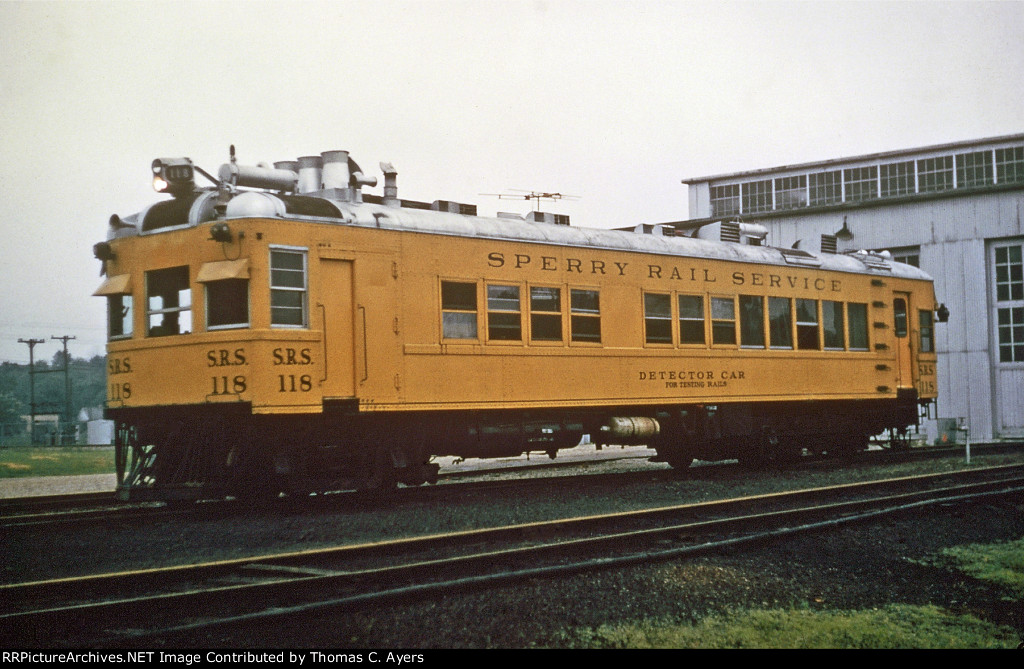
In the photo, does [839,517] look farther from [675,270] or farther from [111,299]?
[111,299]

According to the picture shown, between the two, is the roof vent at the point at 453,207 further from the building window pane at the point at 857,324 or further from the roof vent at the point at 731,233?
the building window pane at the point at 857,324


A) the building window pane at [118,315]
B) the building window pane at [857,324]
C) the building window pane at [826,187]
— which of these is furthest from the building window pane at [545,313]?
the building window pane at [826,187]

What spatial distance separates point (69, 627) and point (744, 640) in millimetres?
4106

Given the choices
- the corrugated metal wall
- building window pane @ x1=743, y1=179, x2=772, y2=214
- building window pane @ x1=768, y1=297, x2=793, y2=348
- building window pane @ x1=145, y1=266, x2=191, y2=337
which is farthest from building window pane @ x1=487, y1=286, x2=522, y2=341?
building window pane @ x1=743, y1=179, x2=772, y2=214

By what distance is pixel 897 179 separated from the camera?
101ft

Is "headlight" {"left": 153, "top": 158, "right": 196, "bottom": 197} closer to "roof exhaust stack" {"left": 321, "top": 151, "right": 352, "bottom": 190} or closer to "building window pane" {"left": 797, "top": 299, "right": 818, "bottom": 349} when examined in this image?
"roof exhaust stack" {"left": 321, "top": 151, "right": 352, "bottom": 190}

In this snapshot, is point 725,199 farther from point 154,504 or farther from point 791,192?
point 154,504

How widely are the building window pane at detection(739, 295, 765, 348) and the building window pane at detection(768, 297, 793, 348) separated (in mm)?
206

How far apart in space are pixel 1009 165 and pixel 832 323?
54.0 ft

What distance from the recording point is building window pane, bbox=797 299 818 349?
16141 mm

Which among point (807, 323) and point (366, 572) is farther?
point (807, 323)

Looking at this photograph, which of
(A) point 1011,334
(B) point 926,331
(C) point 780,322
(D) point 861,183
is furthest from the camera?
(D) point 861,183

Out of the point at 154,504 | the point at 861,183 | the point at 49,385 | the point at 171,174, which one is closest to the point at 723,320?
the point at 171,174

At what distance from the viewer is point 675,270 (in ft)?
47.1
